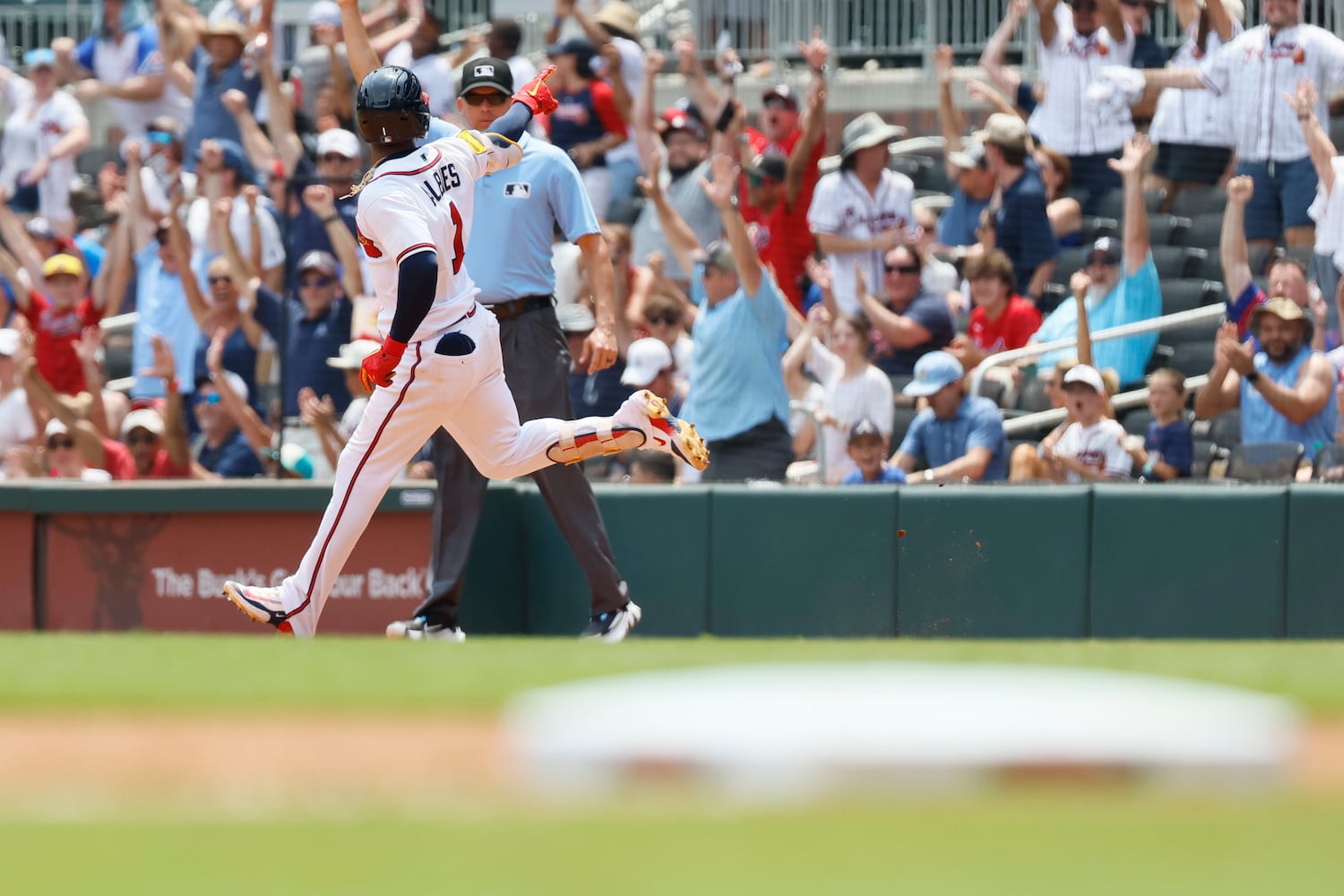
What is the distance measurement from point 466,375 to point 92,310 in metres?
7.36

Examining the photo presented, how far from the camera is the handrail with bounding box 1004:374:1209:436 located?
10.2m

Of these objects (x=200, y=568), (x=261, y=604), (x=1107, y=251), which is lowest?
(x=200, y=568)

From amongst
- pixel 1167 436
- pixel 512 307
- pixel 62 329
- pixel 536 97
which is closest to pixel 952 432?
pixel 1167 436

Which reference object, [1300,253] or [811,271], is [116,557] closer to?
[811,271]

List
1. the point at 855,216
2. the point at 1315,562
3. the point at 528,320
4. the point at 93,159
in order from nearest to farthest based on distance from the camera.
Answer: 1. the point at 528,320
2. the point at 1315,562
3. the point at 855,216
4. the point at 93,159

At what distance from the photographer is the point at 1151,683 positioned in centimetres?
397

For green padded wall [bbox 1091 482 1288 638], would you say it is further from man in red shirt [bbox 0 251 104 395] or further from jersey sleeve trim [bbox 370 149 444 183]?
man in red shirt [bbox 0 251 104 395]

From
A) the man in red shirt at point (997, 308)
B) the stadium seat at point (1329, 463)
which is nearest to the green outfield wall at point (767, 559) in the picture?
the stadium seat at point (1329, 463)

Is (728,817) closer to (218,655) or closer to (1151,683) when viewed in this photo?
(1151,683)

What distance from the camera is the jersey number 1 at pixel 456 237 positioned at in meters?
6.95

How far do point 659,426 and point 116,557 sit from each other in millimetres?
3385

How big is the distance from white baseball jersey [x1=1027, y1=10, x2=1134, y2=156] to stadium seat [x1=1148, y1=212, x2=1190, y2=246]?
0.74 m

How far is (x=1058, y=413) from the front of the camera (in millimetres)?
10234

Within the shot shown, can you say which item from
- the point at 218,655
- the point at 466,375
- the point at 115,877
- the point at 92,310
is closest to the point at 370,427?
the point at 466,375
